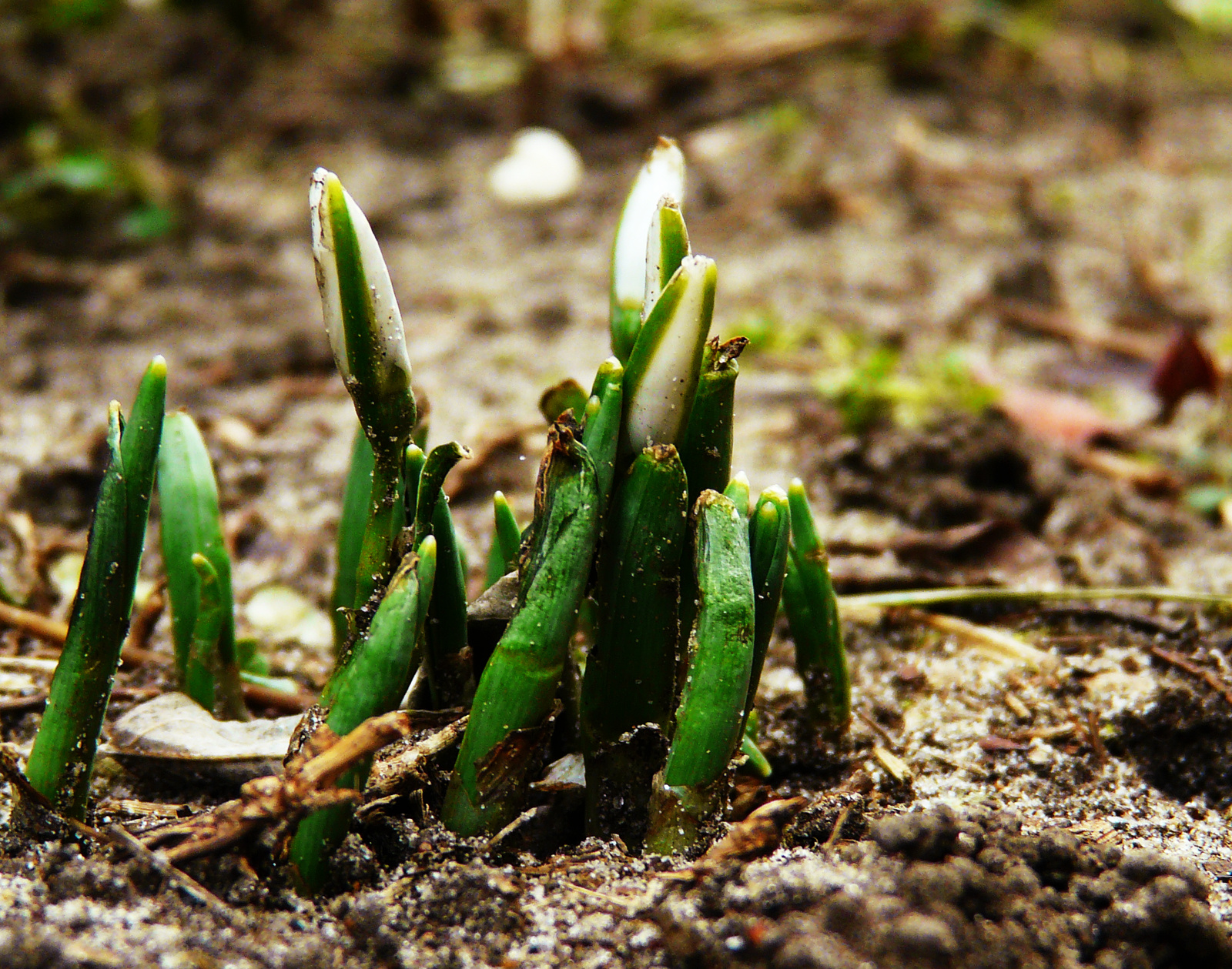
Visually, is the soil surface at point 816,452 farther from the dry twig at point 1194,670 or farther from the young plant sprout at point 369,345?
the young plant sprout at point 369,345

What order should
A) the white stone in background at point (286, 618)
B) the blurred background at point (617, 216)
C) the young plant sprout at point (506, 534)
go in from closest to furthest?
the young plant sprout at point (506, 534) → the white stone in background at point (286, 618) → the blurred background at point (617, 216)

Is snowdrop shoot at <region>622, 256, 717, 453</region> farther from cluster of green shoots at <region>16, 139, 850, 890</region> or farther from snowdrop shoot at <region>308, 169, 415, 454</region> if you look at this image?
snowdrop shoot at <region>308, 169, 415, 454</region>

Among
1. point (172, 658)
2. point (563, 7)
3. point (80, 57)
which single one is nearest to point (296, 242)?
point (80, 57)

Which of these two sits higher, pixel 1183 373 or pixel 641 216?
pixel 641 216

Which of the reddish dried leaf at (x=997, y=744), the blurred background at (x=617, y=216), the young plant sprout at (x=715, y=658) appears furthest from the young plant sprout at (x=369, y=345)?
the blurred background at (x=617, y=216)

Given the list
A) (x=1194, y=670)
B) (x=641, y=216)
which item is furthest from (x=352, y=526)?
(x=1194, y=670)

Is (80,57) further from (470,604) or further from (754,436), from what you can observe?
(470,604)

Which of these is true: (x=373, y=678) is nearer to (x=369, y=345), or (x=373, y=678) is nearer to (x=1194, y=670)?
(x=369, y=345)

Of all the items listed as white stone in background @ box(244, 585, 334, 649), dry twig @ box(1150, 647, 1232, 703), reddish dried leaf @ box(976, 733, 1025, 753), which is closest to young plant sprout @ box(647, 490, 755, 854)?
reddish dried leaf @ box(976, 733, 1025, 753)
